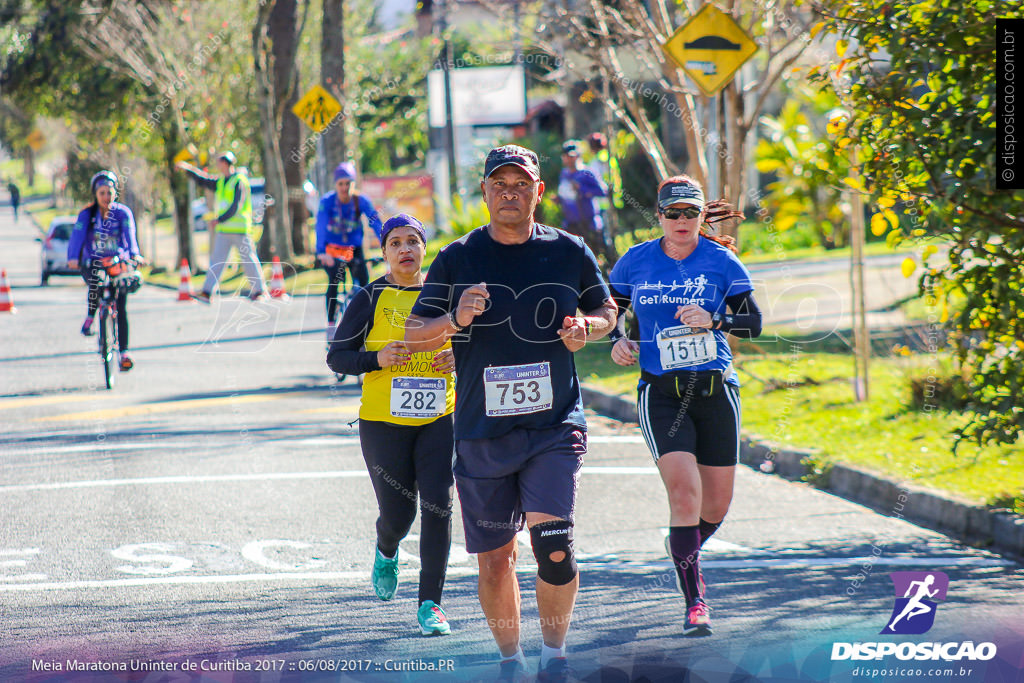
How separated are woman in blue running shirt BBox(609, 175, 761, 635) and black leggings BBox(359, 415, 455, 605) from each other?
94 cm

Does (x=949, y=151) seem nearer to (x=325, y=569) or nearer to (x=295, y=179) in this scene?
(x=325, y=569)

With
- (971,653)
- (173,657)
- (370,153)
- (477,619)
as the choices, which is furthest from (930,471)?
(370,153)

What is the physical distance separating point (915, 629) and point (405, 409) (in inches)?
98.0

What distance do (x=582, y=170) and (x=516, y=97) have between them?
2653 cm

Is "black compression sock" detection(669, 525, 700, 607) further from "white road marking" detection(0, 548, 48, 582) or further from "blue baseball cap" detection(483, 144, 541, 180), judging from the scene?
"white road marking" detection(0, 548, 48, 582)

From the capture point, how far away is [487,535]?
4.83 metres

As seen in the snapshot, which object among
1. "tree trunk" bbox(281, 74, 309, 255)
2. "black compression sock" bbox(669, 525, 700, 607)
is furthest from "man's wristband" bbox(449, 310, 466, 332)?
"tree trunk" bbox(281, 74, 309, 255)

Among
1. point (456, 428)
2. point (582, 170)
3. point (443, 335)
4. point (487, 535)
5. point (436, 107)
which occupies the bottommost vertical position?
point (487, 535)

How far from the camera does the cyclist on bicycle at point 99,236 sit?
12344 millimetres

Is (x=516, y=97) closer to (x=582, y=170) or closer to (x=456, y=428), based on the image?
(x=582, y=170)

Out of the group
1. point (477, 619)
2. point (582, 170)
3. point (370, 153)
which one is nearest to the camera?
point (477, 619)

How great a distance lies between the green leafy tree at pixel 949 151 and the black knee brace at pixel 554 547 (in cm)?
331

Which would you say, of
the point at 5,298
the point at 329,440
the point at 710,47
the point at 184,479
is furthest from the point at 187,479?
the point at 5,298

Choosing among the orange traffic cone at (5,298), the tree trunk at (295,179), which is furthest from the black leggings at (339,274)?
the tree trunk at (295,179)
